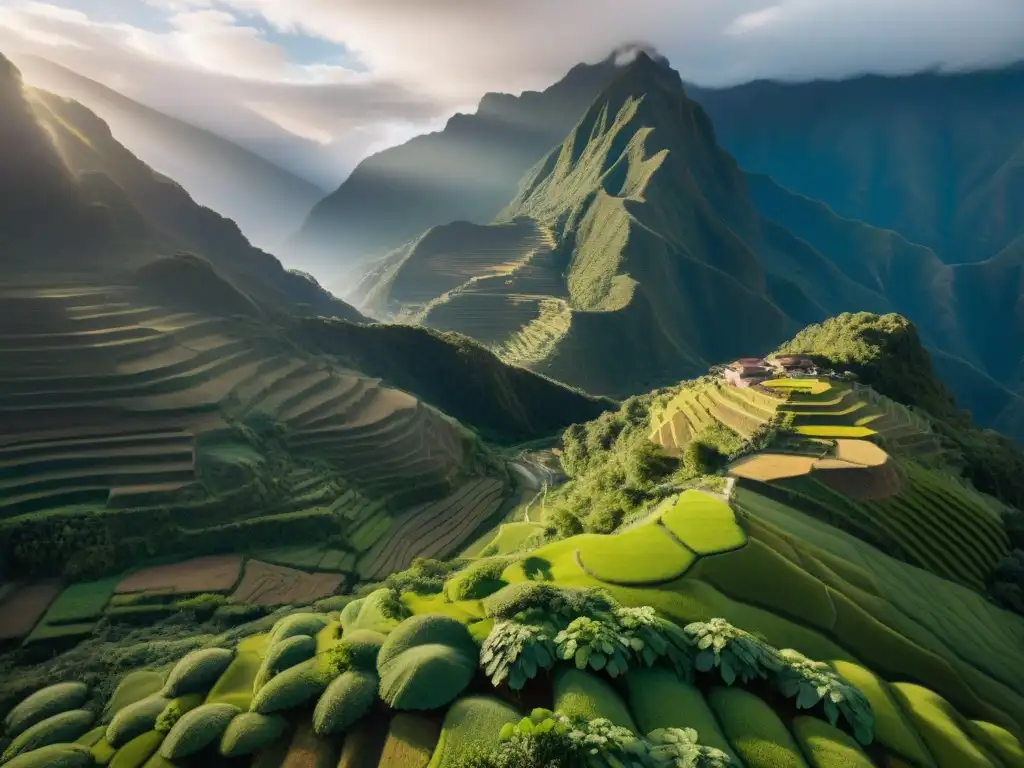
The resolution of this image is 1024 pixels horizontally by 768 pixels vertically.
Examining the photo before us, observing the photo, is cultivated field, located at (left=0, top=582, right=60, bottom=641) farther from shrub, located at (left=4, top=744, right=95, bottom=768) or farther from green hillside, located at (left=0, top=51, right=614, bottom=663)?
shrub, located at (left=4, top=744, right=95, bottom=768)

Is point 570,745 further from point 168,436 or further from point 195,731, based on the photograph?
point 168,436

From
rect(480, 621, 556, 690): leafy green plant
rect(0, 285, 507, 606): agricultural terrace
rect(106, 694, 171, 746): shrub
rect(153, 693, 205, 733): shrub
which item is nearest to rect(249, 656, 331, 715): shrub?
rect(153, 693, 205, 733): shrub

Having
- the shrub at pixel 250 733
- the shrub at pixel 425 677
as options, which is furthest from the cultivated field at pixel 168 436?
the shrub at pixel 425 677

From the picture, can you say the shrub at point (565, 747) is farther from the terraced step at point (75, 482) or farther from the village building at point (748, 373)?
the village building at point (748, 373)

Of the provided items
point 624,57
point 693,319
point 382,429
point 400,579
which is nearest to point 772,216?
point 624,57

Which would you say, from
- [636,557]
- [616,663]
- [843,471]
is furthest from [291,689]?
[843,471]

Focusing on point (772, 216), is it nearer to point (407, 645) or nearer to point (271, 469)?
point (271, 469)
